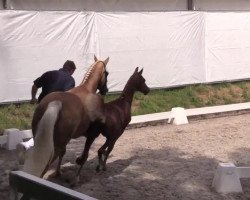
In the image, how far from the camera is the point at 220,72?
1546 centimetres

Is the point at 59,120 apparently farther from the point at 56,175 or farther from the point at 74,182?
the point at 56,175

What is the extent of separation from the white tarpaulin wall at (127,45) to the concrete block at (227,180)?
6125mm

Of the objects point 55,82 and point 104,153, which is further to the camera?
point 104,153

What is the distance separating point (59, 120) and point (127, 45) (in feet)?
24.9

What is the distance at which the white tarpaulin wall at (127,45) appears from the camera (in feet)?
38.4

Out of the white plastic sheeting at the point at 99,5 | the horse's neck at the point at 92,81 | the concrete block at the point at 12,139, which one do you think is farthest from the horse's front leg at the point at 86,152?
the white plastic sheeting at the point at 99,5

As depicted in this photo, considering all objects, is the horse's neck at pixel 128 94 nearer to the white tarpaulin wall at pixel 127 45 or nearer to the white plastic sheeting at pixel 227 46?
the white tarpaulin wall at pixel 127 45

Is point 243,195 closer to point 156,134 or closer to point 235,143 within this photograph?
point 235,143

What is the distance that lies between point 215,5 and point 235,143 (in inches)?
341

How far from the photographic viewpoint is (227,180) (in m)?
6.76

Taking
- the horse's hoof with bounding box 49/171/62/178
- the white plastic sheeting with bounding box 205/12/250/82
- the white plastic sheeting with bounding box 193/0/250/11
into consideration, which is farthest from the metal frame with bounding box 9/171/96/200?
the white plastic sheeting with bounding box 193/0/250/11

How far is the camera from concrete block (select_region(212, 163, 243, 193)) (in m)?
6.77

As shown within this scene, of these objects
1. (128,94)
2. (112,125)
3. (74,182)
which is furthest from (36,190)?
(128,94)

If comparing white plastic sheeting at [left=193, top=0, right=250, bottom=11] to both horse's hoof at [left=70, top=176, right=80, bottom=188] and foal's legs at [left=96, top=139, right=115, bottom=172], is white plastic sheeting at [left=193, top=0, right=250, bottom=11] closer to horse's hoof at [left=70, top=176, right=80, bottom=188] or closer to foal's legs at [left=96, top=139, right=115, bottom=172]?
foal's legs at [left=96, top=139, right=115, bottom=172]
